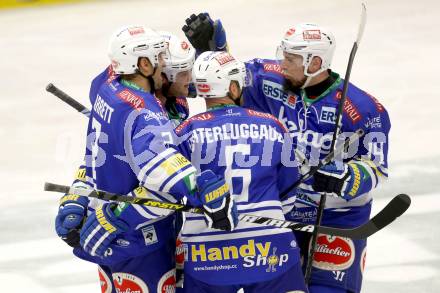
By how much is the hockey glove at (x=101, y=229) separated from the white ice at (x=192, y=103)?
1666mm

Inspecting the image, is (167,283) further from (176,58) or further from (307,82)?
(307,82)

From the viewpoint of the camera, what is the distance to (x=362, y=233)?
171 inches

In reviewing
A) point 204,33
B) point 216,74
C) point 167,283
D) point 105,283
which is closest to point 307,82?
point 204,33

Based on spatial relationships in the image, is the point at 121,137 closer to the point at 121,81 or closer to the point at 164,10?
the point at 121,81

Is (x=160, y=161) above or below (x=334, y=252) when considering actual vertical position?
above

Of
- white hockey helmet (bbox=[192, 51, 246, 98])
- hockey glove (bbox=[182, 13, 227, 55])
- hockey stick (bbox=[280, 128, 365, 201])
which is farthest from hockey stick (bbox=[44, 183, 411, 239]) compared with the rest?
hockey glove (bbox=[182, 13, 227, 55])

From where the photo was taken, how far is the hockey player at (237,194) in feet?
13.0

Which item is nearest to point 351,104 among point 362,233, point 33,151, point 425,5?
point 362,233

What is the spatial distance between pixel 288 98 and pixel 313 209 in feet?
1.70

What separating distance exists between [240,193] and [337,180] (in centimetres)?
59

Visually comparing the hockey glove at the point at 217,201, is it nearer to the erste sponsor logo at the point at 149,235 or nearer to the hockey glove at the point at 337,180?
the erste sponsor logo at the point at 149,235

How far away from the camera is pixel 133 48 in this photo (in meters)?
4.13

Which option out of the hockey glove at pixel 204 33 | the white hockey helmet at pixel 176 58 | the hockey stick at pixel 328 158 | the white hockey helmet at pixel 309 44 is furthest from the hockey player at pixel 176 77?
the hockey stick at pixel 328 158

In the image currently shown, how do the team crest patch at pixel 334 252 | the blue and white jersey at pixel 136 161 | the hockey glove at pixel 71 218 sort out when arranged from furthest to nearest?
the team crest patch at pixel 334 252 < the hockey glove at pixel 71 218 < the blue and white jersey at pixel 136 161
